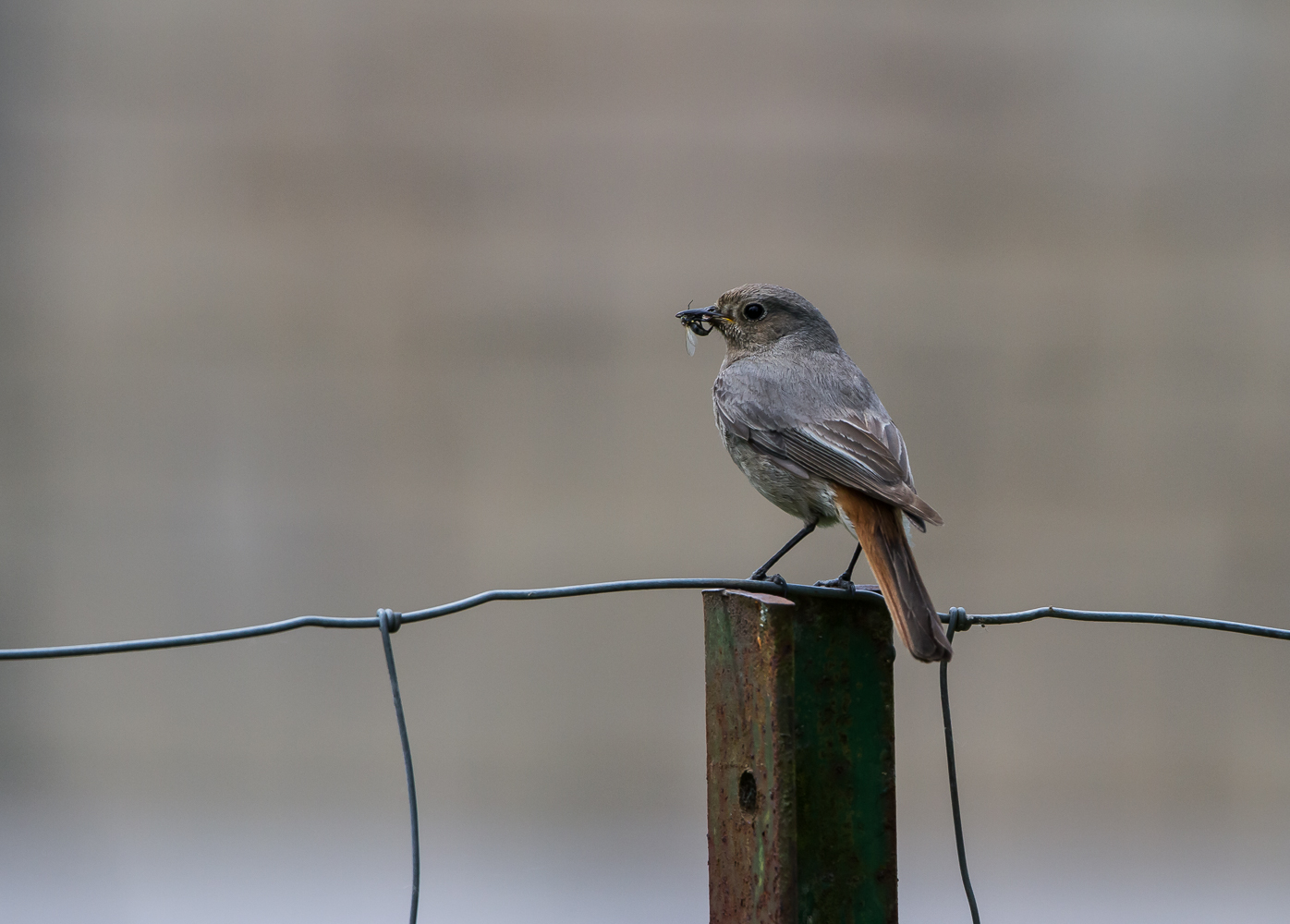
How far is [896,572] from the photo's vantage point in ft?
7.62

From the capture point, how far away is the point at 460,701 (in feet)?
19.3

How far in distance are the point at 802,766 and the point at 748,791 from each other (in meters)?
0.11

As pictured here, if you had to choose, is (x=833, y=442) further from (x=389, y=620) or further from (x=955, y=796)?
(x=389, y=620)

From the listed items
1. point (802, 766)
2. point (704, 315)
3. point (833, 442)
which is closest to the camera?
point (802, 766)

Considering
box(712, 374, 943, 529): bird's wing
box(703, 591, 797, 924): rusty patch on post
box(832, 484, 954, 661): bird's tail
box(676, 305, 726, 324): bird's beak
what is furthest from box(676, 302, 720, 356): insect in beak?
box(703, 591, 797, 924): rusty patch on post

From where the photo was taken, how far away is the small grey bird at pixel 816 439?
2.41 metres

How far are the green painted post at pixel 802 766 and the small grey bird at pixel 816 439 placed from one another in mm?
158

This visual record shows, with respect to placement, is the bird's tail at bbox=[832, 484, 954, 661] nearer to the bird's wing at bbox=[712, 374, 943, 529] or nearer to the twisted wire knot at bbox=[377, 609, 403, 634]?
the bird's wing at bbox=[712, 374, 943, 529]

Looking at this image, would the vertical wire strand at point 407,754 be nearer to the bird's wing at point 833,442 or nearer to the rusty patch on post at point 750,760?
the rusty patch on post at point 750,760

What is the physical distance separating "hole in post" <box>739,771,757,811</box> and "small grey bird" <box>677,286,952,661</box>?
361mm

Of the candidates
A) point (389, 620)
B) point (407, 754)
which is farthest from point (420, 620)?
point (407, 754)

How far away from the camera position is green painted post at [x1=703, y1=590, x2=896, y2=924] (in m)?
1.85

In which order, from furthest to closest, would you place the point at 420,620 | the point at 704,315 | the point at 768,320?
the point at 704,315 < the point at 768,320 < the point at 420,620

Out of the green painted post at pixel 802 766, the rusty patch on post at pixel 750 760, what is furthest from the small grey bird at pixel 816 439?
the rusty patch on post at pixel 750 760
